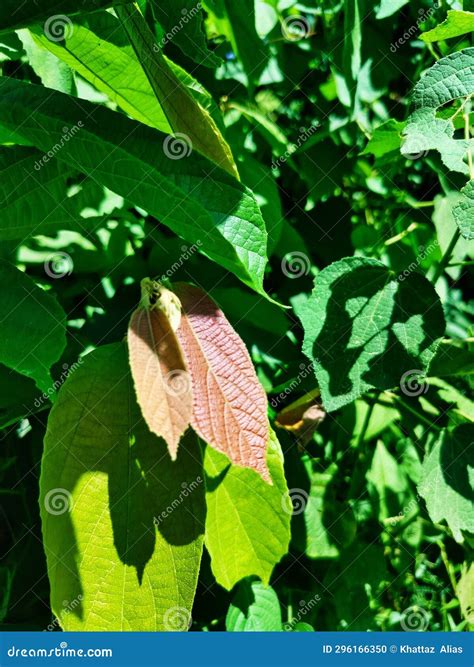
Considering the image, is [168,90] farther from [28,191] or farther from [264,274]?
[264,274]

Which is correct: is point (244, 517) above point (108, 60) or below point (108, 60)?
below

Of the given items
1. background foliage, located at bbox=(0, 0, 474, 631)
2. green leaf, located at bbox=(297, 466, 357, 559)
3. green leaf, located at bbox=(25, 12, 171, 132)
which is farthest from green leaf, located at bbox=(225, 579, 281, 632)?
green leaf, located at bbox=(25, 12, 171, 132)

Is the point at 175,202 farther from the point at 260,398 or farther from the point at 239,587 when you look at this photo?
the point at 239,587

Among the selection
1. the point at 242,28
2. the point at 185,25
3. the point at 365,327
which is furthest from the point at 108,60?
the point at 365,327

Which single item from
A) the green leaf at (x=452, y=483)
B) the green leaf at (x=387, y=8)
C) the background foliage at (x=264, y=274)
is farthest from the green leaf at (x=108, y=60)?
the green leaf at (x=452, y=483)

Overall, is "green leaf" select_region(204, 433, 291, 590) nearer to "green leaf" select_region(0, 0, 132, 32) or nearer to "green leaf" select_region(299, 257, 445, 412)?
"green leaf" select_region(299, 257, 445, 412)

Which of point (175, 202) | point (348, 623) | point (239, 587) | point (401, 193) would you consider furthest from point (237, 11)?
point (348, 623)
